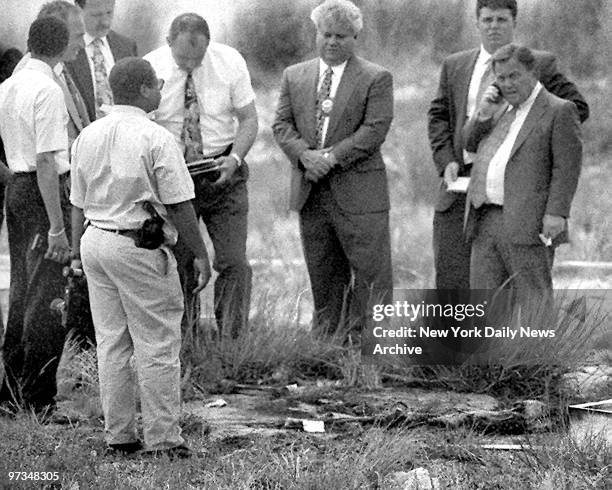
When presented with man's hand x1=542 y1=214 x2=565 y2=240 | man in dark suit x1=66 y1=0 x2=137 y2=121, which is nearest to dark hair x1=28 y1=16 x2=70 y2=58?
man in dark suit x1=66 y1=0 x2=137 y2=121

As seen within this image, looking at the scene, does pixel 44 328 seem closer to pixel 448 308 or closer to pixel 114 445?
pixel 114 445

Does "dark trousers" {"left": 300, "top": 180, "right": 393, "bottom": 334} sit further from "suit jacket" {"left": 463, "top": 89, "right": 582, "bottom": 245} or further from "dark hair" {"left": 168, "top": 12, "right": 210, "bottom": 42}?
"dark hair" {"left": 168, "top": 12, "right": 210, "bottom": 42}

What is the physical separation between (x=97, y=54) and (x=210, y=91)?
0.61 m

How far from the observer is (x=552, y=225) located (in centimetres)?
816

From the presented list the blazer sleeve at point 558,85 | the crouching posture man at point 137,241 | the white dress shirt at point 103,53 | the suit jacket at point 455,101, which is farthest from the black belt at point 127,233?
the blazer sleeve at point 558,85

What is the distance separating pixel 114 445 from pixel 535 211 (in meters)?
2.56

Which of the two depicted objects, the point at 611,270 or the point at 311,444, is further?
the point at 611,270

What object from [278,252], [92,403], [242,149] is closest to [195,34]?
[242,149]

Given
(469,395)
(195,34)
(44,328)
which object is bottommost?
(469,395)

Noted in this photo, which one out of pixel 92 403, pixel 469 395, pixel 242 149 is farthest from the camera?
pixel 242 149

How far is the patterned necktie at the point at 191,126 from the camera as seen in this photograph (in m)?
8.65

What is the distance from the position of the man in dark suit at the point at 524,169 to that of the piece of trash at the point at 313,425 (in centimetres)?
146

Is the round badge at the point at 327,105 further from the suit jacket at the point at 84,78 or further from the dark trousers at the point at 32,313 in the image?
the dark trousers at the point at 32,313

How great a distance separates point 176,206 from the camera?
654cm
